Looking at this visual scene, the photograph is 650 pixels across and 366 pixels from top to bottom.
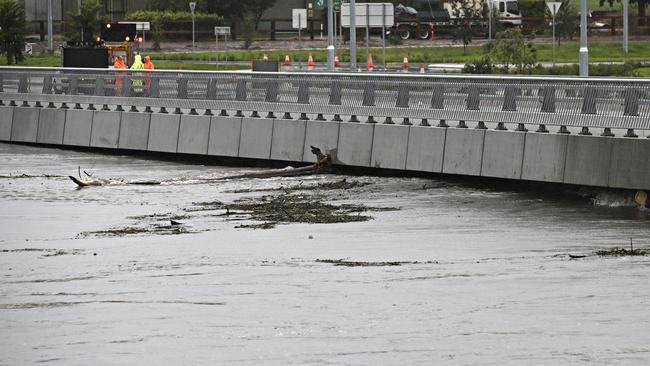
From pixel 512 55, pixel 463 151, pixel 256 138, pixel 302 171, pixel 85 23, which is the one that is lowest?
pixel 302 171

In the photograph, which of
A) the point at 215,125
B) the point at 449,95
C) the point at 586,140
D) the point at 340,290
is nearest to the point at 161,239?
the point at 340,290

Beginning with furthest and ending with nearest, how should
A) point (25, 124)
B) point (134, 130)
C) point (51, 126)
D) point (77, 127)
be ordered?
point (25, 124)
point (51, 126)
point (77, 127)
point (134, 130)

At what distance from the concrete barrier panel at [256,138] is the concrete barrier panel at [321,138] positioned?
1.00 meters

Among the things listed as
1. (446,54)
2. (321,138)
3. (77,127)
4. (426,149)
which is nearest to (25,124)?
(77,127)

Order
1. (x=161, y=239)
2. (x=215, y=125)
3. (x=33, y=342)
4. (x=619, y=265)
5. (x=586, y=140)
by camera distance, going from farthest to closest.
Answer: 1. (x=215, y=125)
2. (x=586, y=140)
3. (x=161, y=239)
4. (x=619, y=265)
5. (x=33, y=342)

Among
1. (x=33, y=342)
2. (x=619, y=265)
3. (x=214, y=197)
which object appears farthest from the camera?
(x=214, y=197)

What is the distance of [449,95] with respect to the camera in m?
25.6

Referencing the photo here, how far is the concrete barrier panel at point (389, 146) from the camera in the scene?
84.4 ft

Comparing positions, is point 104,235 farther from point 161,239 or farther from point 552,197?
point 552,197

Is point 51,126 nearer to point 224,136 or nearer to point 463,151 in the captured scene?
point 224,136

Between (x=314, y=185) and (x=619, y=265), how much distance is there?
9.90 meters

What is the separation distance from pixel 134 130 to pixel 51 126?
304 centimetres

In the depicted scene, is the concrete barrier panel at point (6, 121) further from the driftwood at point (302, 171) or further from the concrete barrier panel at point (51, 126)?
the driftwood at point (302, 171)

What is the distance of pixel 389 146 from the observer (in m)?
26.1
